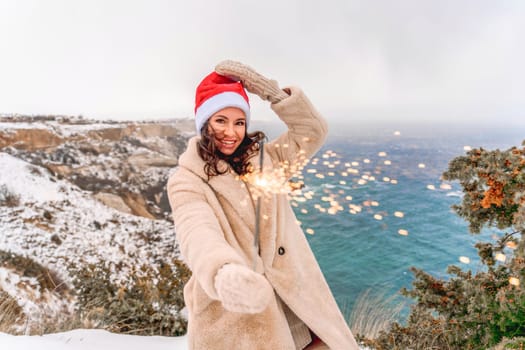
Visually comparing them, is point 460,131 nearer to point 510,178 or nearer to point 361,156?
point 361,156

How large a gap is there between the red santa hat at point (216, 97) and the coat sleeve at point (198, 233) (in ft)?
0.75

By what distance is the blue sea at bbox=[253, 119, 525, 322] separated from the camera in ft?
15.9

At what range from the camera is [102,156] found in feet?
19.5

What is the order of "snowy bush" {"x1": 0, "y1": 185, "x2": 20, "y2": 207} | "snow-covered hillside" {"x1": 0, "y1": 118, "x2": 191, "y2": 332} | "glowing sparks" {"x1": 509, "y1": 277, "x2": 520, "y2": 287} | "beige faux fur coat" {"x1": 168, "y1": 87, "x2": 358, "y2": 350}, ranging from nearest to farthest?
1. "beige faux fur coat" {"x1": 168, "y1": 87, "x2": 358, "y2": 350}
2. "glowing sparks" {"x1": 509, "y1": 277, "x2": 520, "y2": 287}
3. "snow-covered hillside" {"x1": 0, "y1": 118, "x2": 191, "y2": 332}
4. "snowy bush" {"x1": 0, "y1": 185, "x2": 20, "y2": 207}

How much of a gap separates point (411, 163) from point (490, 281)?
4709mm

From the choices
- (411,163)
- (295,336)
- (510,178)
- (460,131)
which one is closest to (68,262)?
(295,336)

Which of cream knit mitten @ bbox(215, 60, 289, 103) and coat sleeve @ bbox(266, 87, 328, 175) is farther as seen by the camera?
coat sleeve @ bbox(266, 87, 328, 175)

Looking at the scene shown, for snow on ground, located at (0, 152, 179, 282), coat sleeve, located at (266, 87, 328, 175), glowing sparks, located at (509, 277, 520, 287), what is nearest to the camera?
coat sleeve, located at (266, 87, 328, 175)

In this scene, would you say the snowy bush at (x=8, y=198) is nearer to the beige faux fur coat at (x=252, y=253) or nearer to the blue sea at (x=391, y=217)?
the blue sea at (x=391, y=217)

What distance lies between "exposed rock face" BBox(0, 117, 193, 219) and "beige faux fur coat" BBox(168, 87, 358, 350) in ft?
16.3

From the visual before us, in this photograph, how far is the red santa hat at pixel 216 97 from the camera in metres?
1.06

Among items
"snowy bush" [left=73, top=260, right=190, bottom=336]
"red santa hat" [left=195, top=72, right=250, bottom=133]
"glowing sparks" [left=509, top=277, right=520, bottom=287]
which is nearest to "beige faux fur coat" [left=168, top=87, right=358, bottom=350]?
"red santa hat" [left=195, top=72, right=250, bottom=133]

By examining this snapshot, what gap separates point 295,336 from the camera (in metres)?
1.16

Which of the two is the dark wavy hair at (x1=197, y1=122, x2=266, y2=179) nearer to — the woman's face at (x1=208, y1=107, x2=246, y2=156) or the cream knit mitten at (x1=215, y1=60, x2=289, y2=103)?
the woman's face at (x1=208, y1=107, x2=246, y2=156)
